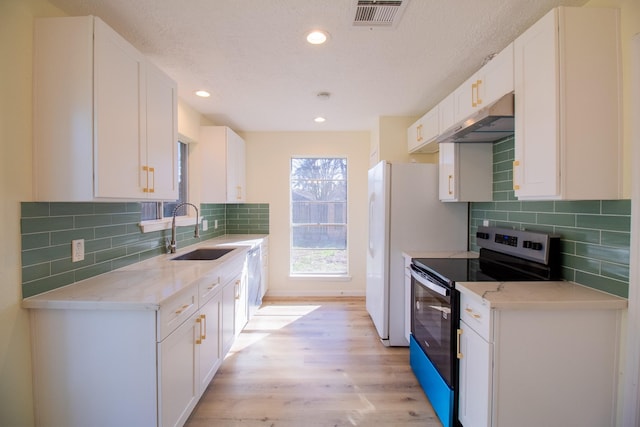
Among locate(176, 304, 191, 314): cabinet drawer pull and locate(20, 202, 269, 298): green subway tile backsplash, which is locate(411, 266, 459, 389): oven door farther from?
locate(20, 202, 269, 298): green subway tile backsplash

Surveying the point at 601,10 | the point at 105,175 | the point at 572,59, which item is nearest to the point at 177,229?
the point at 105,175

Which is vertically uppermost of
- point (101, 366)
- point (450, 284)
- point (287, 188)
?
point (287, 188)

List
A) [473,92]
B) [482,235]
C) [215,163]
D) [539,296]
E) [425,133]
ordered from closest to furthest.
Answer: [539,296] < [473,92] < [482,235] < [425,133] < [215,163]

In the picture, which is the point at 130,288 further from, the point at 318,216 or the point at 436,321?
the point at 318,216

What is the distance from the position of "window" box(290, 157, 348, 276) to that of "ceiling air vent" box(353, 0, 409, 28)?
262 centimetres

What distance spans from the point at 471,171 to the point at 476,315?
1.37 m

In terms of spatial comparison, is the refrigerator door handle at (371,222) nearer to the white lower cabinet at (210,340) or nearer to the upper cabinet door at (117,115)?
the white lower cabinet at (210,340)

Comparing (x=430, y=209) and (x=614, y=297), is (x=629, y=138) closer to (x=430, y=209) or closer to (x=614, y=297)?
(x=614, y=297)

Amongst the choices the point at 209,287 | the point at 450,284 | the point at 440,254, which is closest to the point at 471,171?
the point at 440,254

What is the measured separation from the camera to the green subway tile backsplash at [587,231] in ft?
4.59

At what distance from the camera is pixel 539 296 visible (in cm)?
144

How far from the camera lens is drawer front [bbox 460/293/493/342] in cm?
140

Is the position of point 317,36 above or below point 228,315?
above

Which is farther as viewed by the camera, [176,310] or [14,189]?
[176,310]
